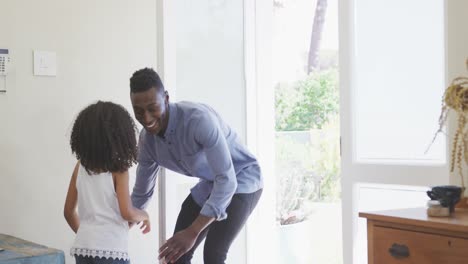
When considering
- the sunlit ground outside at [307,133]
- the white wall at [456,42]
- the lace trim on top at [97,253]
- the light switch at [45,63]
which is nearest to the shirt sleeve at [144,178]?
the lace trim on top at [97,253]

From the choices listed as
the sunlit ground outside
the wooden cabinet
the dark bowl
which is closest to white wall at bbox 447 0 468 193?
the dark bowl

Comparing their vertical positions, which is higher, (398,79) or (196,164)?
(398,79)

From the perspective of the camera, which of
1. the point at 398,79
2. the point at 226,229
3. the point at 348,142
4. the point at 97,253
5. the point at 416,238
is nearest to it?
the point at 416,238

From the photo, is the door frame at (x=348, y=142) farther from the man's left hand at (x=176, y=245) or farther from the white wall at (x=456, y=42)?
the man's left hand at (x=176, y=245)

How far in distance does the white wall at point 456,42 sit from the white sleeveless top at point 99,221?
1181 mm

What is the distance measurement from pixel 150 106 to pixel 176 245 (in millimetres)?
476

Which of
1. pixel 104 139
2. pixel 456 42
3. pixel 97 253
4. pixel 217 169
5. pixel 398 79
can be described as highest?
pixel 456 42

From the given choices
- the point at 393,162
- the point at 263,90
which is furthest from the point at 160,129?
the point at 263,90

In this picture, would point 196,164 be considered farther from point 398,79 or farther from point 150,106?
point 398,79

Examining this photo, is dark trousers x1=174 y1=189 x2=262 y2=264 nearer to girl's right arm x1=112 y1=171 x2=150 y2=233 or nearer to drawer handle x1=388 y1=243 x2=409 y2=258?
girl's right arm x1=112 y1=171 x2=150 y2=233

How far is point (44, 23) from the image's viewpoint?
263cm

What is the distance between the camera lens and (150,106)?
82.7 inches

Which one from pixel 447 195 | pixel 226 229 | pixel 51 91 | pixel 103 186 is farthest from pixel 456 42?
pixel 51 91

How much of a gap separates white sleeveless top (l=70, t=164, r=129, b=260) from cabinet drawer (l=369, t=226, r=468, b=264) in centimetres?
83
